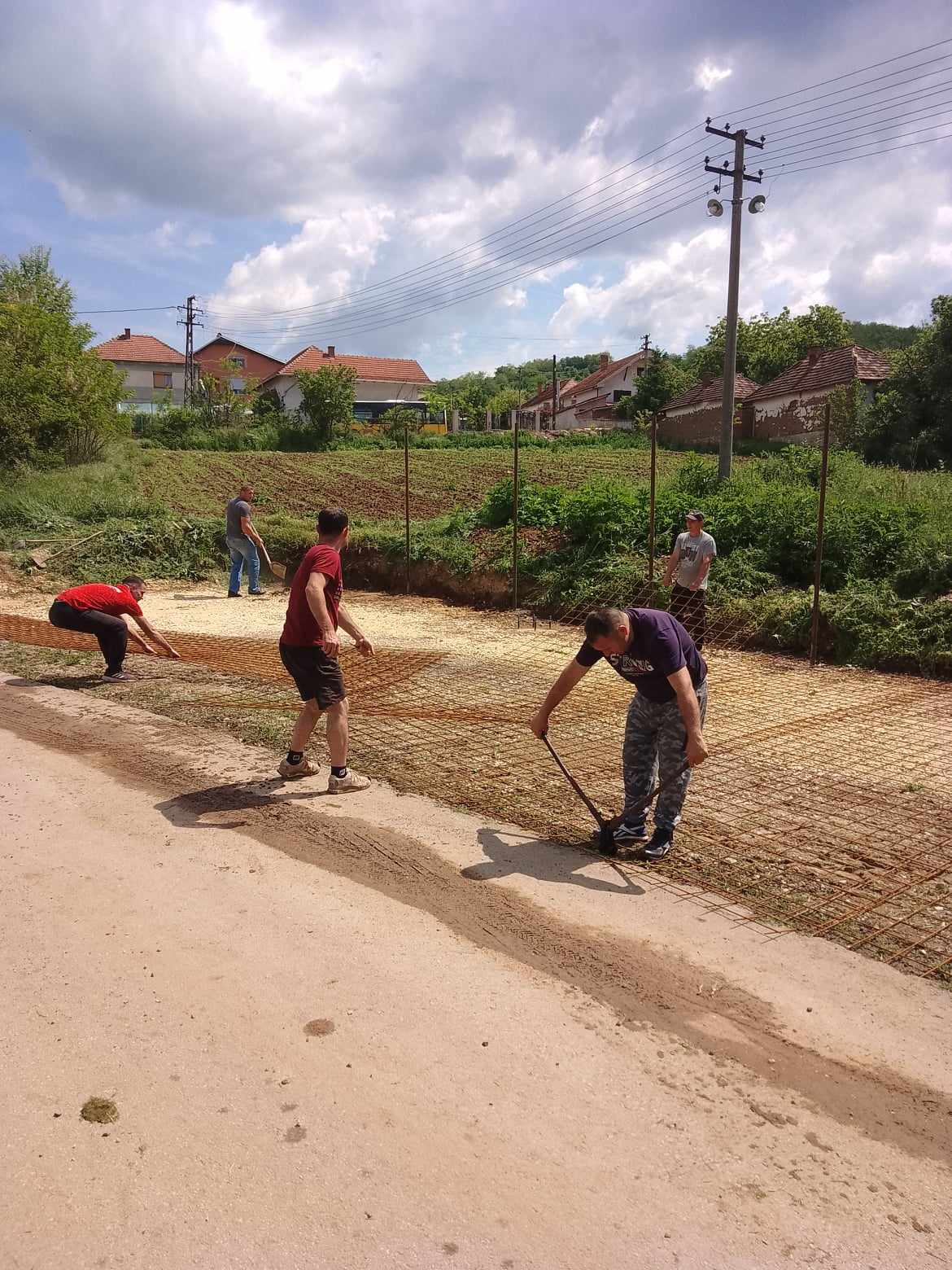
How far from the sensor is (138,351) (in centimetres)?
5981

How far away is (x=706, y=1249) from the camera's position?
6.43ft

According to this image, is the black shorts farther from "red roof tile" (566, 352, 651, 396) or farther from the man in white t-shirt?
"red roof tile" (566, 352, 651, 396)

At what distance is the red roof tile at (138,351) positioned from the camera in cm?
Answer: 5900

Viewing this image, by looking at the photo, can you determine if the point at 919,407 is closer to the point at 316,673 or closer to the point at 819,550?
the point at 819,550

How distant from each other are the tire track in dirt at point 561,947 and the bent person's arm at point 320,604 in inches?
36.9

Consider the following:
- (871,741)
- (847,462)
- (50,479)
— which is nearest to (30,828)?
(871,741)

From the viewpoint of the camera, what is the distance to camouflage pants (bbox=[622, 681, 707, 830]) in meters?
3.99

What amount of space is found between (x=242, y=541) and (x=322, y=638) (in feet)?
28.2

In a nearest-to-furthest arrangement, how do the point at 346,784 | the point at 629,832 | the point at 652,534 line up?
the point at 629,832
the point at 346,784
the point at 652,534

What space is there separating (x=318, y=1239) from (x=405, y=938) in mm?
1370

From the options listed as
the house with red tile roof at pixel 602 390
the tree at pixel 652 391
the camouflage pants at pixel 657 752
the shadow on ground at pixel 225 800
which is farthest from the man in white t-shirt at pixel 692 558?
the house with red tile roof at pixel 602 390

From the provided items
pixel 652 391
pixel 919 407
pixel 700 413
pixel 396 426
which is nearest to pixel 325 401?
pixel 396 426

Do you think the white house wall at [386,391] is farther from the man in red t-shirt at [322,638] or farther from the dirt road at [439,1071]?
the dirt road at [439,1071]

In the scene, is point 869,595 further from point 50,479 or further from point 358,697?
point 50,479
